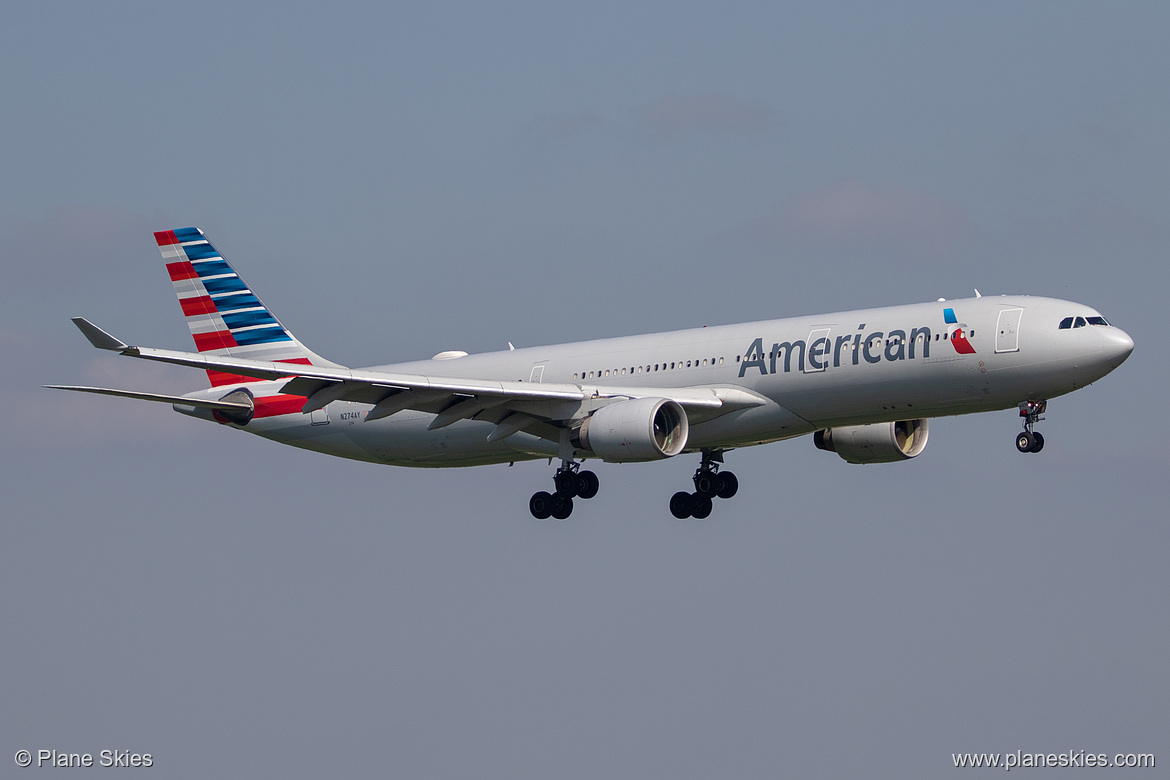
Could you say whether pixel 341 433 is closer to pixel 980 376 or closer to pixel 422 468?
pixel 422 468

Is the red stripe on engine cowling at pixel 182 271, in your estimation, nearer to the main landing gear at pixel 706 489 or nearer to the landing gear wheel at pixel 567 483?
the landing gear wheel at pixel 567 483

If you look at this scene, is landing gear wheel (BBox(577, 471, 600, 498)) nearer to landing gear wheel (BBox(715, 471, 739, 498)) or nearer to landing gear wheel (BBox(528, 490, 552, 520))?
landing gear wheel (BBox(528, 490, 552, 520))

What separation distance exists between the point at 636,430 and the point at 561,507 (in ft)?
18.8

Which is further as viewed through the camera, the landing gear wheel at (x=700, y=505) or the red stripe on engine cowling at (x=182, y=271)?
the red stripe on engine cowling at (x=182, y=271)

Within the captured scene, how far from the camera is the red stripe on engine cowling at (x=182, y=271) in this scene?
5772 centimetres

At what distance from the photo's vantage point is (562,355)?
5181 cm

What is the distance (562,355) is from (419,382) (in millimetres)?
6950

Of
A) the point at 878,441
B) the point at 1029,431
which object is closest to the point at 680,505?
the point at 878,441

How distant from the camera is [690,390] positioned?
157 feet

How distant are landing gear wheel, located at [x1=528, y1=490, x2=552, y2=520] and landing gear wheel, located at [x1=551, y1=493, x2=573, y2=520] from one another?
154mm

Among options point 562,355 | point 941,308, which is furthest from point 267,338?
point 941,308

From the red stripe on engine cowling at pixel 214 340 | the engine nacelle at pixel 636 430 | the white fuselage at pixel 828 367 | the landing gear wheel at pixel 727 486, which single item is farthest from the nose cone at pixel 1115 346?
the red stripe on engine cowling at pixel 214 340

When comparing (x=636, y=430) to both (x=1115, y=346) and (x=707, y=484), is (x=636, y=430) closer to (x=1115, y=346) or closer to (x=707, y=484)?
(x=707, y=484)

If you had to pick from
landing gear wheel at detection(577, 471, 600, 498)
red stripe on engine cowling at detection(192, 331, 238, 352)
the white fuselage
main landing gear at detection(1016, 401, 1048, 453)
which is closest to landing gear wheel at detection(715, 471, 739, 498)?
the white fuselage
